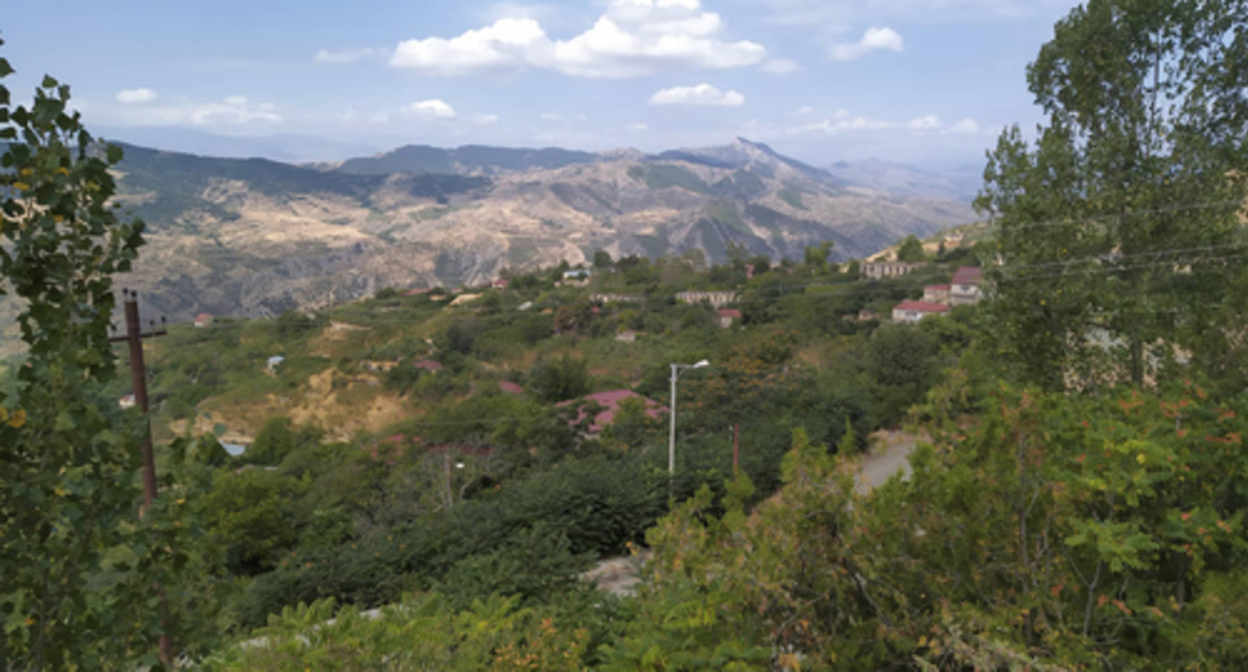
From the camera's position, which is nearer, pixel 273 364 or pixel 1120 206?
pixel 1120 206

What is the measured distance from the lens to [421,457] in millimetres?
20062

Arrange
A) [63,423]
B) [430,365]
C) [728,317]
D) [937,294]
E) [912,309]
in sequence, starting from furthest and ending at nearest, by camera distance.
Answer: [937,294], [728,317], [912,309], [430,365], [63,423]

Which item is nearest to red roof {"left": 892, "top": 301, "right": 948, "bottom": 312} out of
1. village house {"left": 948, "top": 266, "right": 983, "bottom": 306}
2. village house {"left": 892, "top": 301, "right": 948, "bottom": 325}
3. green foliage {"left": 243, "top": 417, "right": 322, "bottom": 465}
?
village house {"left": 892, "top": 301, "right": 948, "bottom": 325}

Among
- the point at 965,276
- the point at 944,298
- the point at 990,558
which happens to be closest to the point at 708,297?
the point at 944,298

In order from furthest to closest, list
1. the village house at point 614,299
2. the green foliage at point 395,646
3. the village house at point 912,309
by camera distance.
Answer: the village house at point 614,299 → the village house at point 912,309 → the green foliage at point 395,646

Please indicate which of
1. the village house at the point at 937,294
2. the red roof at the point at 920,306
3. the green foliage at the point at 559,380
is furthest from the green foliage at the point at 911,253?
the green foliage at the point at 559,380

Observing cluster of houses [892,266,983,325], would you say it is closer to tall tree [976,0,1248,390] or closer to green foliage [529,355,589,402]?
green foliage [529,355,589,402]

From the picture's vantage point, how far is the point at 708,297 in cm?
6128

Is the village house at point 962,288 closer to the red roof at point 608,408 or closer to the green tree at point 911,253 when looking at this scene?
the green tree at point 911,253

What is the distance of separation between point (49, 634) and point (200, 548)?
37 cm

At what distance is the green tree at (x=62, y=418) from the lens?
1.60m

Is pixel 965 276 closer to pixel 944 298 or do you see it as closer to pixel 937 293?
pixel 944 298

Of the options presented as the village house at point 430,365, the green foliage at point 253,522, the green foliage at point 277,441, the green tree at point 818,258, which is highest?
the green tree at point 818,258

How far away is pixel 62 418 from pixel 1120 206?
37.9ft
